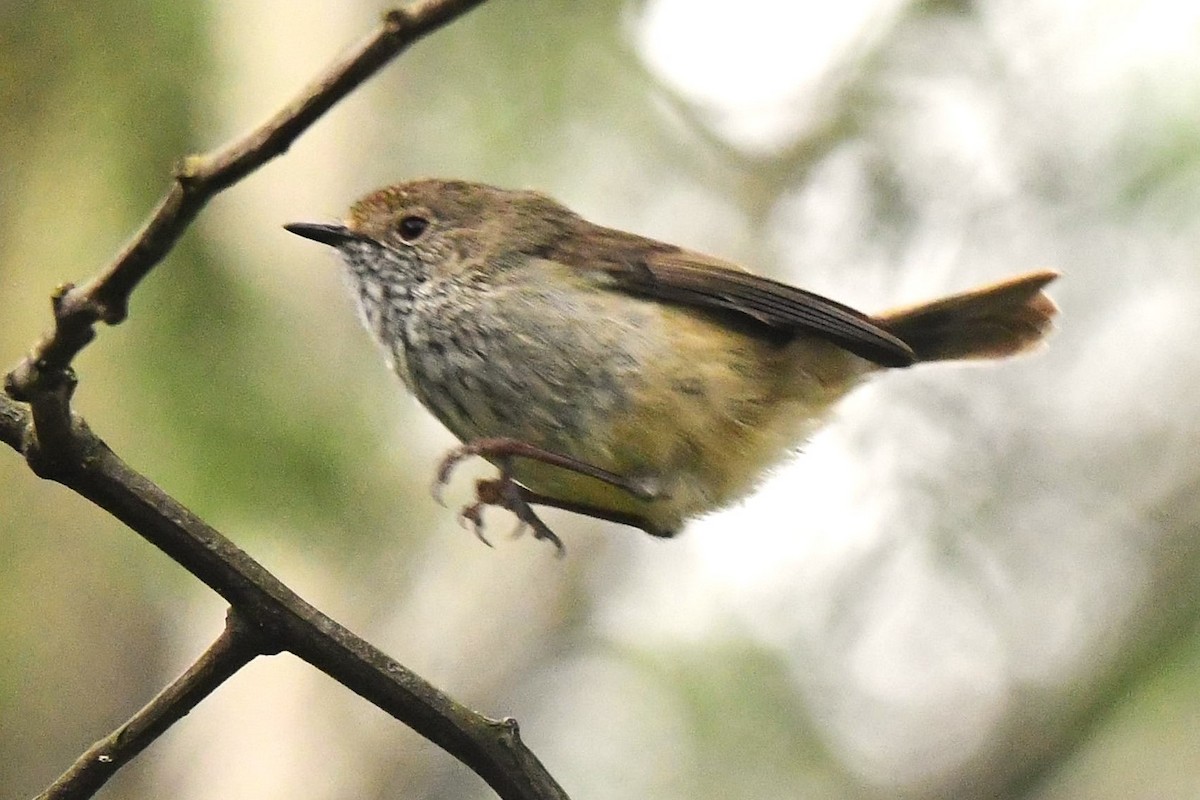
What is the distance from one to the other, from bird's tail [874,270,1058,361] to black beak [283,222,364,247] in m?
1.36

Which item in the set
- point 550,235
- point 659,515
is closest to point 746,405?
point 659,515

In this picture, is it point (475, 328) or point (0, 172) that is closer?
point (475, 328)

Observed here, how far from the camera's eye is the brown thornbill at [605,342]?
306 cm

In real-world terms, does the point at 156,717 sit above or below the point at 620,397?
below

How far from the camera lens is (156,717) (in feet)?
6.82

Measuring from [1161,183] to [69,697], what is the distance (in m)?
4.45

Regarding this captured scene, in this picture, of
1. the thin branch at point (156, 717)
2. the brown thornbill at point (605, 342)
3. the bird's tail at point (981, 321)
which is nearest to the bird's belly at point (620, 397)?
the brown thornbill at point (605, 342)

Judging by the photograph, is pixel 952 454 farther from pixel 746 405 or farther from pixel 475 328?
pixel 475 328

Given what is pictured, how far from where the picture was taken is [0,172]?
531 cm

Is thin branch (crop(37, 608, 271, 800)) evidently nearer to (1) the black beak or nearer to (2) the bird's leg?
(2) the bird's leg

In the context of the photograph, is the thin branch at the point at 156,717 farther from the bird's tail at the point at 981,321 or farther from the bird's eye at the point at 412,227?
the bird's tail at the point at 981,321

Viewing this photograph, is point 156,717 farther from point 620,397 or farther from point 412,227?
point 412,227

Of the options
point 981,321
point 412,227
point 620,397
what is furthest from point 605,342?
point 981,321

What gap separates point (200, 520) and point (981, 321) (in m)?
2.40
